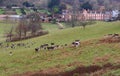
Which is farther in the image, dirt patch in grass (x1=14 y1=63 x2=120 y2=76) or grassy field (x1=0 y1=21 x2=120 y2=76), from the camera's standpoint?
grassy field (x1=0 y1=21 x2=120 y2=76)

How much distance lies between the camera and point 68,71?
107ft

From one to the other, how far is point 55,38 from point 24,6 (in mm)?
129008

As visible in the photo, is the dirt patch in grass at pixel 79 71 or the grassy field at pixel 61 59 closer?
the dirt patch in grass at pixel 79 71

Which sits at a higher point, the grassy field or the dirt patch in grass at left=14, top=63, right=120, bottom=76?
the dirt patch in grass at left=14, top=63, right=120, bottom=76

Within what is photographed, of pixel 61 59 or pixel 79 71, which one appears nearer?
pixel 79 71

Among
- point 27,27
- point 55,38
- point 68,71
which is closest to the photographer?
point 68,71

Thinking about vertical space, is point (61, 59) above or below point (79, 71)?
below

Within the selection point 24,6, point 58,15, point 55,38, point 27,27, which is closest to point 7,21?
point 58,15

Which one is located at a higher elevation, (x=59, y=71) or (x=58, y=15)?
(x=59, y=71)

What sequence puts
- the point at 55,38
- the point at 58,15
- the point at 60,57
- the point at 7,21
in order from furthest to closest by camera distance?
the point at 58,15
the point at 7,21
the point at 55,38
the point at 60,57

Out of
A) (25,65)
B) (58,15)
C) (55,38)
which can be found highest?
(25,65)

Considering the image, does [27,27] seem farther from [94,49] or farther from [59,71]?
[59,71]

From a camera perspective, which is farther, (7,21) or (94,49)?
(7,21)

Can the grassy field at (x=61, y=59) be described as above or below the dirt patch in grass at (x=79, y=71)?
below
